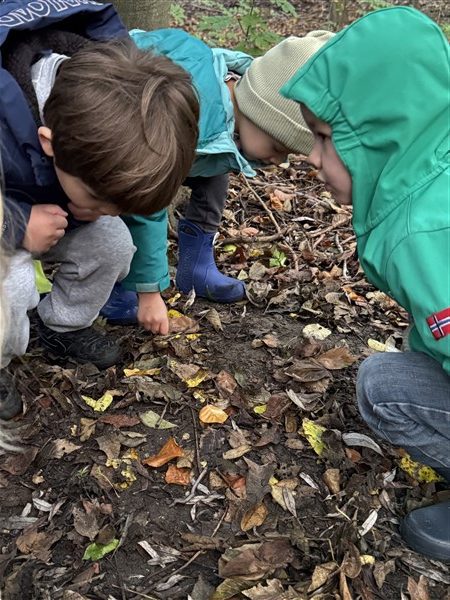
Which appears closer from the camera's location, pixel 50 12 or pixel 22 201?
pixel 50 12

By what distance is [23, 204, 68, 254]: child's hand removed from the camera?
217cm

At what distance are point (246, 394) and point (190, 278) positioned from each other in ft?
2.57

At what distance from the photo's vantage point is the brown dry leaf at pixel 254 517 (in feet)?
6.51

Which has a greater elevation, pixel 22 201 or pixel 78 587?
pixel 22 201

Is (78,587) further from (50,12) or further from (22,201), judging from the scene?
(50,12)

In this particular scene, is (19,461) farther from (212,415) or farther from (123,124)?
(123,124)

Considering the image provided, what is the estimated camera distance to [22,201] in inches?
87.1

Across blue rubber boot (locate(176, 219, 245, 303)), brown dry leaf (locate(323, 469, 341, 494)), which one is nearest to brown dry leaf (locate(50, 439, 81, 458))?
brown dry leaf (locate(323, 469, 341, 494))

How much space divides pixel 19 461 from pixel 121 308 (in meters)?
0.85

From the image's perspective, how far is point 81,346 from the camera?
8.32ft

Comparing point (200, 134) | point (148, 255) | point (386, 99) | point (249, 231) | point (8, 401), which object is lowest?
point (249, 231)

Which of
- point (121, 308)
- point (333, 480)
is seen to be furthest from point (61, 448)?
point (333, 480)

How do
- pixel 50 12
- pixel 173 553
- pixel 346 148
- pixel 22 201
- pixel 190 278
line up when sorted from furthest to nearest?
pixel 190 278, pixel 22 201, pixel 50 12, pixel 173 553, pixel 346 148

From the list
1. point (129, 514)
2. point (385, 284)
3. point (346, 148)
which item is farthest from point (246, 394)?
point (346, 148)
